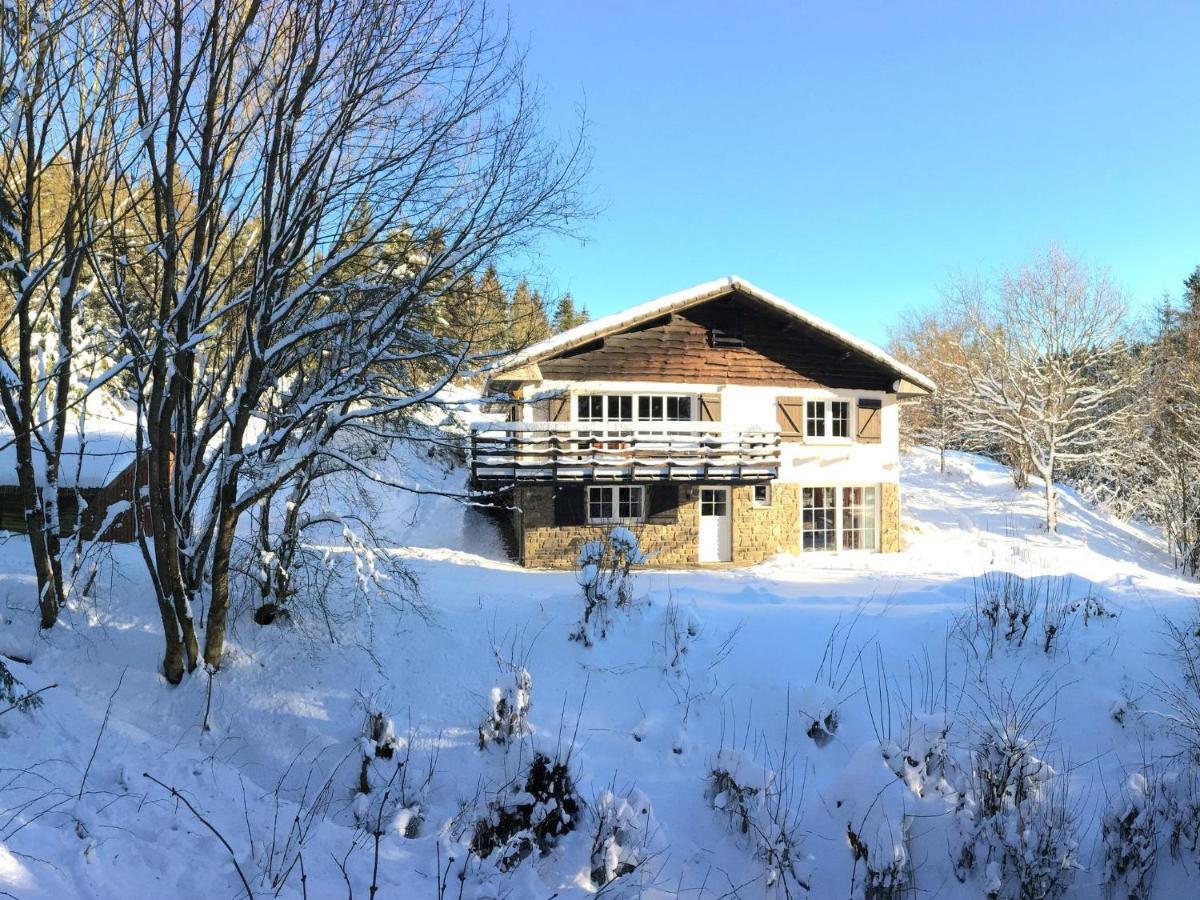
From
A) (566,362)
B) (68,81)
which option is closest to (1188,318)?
(566,362)

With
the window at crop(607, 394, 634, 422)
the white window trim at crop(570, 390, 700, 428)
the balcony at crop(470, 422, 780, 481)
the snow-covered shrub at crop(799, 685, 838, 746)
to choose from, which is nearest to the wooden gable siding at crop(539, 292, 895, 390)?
the white window trim at crop(570, 390, 700, 428)

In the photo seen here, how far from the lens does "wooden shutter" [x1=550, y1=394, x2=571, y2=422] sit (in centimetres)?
1568

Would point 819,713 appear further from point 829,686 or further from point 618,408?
point 618,408

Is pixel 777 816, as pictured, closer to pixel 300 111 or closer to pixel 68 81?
pixel 300 111

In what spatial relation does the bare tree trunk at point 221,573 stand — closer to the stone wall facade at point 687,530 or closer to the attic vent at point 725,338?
the stone wall facade at point 687,530

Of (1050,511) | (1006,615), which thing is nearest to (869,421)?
(1050,511)

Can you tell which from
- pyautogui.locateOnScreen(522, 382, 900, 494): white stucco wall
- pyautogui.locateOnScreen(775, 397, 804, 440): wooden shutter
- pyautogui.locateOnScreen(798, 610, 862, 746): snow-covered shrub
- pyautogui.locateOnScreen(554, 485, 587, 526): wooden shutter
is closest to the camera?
pyautogui.locateOnScreen(798, 610, 862, 746): snow-covered shrub

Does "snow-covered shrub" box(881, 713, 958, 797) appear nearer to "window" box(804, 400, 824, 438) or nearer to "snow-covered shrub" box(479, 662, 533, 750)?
"snow-covered shrub" box(479, 662, 533, 750)

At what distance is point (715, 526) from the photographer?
17.0 meters

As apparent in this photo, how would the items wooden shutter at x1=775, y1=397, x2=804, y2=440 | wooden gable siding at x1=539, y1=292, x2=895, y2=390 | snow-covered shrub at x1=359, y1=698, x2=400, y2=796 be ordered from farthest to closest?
wooden shutter at x1=775, y1=397, x2=804, y2=440
wooden gable siding at x1=539, y1=292, x2=895, y2=390
snow-covered shrub at x1=359, y1=698, x2=400, y2=796

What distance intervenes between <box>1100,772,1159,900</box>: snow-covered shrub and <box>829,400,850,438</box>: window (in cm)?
1332

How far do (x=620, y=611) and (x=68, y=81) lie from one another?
27.2ft

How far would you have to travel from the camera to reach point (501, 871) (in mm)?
5121

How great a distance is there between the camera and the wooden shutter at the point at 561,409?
15680 mm
